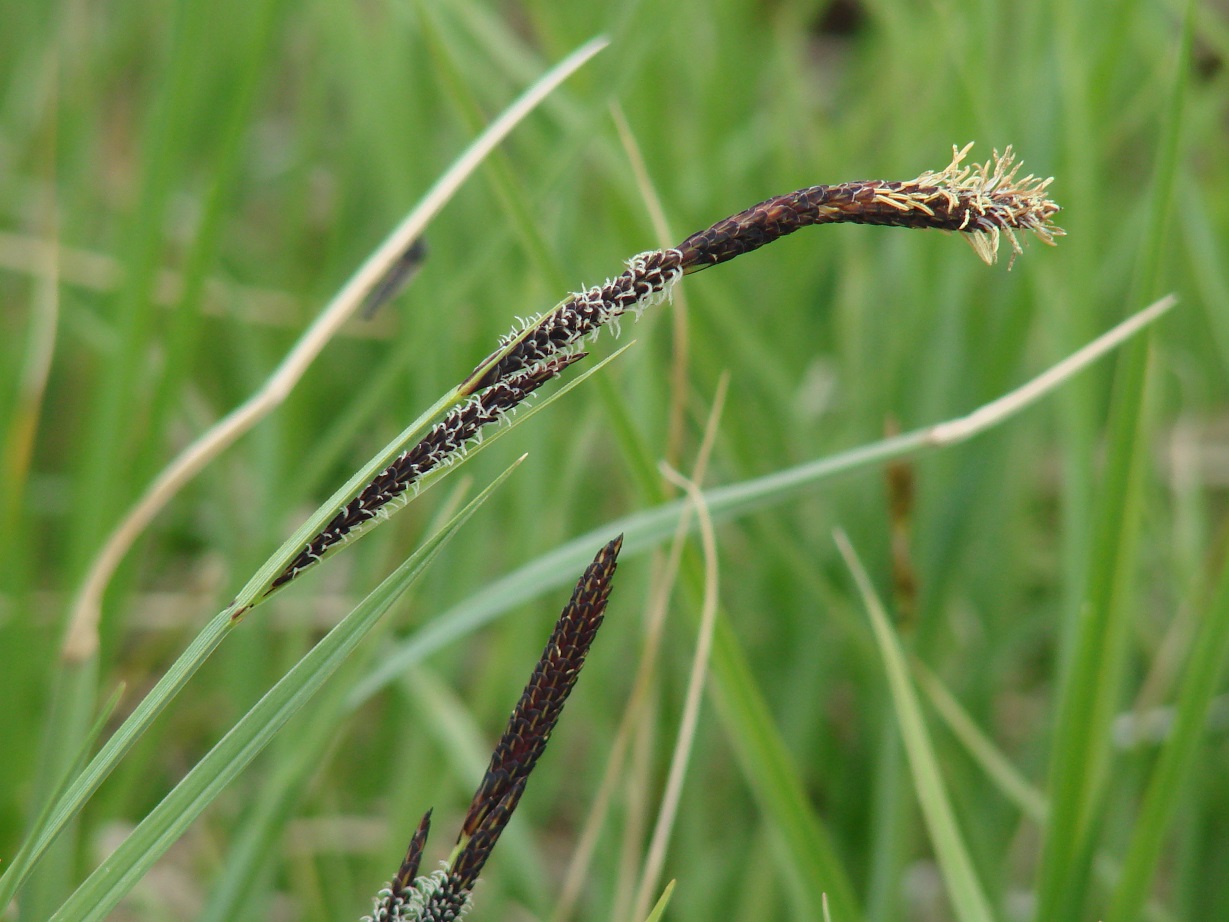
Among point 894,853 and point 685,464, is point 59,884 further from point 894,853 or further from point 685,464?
point 685,464

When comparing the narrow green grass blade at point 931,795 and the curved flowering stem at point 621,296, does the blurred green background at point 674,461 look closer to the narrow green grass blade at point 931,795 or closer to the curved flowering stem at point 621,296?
the narrow green grass blade at point 931,795

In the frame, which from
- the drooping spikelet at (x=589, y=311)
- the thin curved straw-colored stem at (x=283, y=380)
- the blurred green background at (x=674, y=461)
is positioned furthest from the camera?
the blurred green background at (x=674, y=461)

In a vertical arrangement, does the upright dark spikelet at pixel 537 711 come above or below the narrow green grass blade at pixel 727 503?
below

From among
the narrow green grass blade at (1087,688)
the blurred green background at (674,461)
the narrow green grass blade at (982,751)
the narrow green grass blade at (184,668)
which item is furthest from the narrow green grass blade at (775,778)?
the narrow green grass blade at (184,668)

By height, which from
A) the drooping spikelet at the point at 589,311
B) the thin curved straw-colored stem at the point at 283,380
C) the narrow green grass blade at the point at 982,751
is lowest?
the narrow green grass blade at the point at 982,751

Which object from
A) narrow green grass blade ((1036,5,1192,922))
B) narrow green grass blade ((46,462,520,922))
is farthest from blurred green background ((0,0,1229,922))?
narrow green grass blade ((46,462,520,922))

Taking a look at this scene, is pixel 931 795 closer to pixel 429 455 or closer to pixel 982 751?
pixel 982 751
